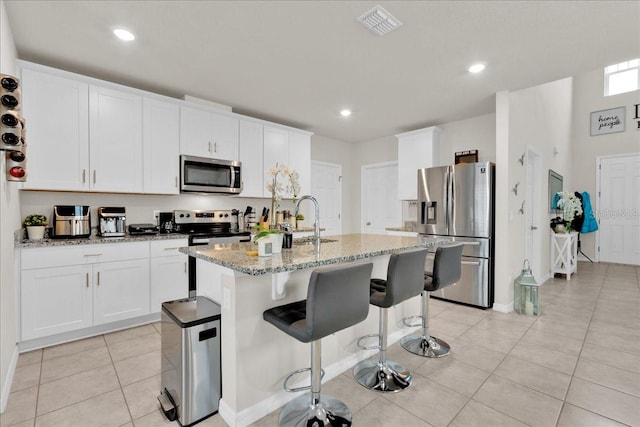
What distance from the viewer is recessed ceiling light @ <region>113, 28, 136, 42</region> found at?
233 centimetres

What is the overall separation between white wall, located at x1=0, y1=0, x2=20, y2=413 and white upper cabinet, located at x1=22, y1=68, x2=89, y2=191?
29cm

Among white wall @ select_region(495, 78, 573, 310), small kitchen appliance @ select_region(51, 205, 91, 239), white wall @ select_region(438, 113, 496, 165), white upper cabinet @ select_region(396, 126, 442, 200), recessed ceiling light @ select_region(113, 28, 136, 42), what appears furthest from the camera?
white upper cabinet @ select_region(396, 126, 442, 200)

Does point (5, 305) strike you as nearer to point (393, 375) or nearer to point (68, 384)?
point (68, 384)

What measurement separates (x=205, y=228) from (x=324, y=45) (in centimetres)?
263

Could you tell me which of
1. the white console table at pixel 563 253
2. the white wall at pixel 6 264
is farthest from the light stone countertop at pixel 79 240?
the white console table at pixel 563 253

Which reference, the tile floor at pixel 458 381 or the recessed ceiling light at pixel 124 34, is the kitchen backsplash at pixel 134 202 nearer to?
the tile floor at pixel 458 381

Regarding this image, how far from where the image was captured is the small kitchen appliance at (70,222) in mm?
2828

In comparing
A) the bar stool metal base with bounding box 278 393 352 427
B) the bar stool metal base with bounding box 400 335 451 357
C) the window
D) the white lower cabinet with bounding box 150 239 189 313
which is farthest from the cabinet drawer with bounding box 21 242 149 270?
the window

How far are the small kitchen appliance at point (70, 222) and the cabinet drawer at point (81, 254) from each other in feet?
0.79

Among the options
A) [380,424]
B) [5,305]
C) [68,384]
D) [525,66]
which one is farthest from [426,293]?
[5,305]

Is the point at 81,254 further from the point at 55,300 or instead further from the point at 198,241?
the point at 198,241

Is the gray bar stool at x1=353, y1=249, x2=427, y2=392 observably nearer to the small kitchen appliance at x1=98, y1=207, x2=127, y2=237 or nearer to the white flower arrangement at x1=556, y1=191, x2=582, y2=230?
the small kitchen appliance at x1=98, y1=207, x2=127, y2=237

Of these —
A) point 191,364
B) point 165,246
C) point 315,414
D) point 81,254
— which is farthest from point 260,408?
point 81,254

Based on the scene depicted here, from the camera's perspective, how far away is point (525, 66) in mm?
2887
